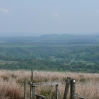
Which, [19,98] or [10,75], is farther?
[10,75]

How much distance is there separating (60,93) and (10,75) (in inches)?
206

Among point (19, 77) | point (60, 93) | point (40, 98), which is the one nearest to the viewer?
point (40, 98)

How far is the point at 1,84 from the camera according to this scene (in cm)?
955

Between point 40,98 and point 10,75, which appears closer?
point 40,98

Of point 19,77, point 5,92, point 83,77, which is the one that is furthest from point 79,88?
point 83,77

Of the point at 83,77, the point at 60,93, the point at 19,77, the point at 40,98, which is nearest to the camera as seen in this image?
the point at 40,98

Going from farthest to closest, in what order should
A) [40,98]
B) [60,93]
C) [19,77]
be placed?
[19,77] < [60,93] < [40,98]

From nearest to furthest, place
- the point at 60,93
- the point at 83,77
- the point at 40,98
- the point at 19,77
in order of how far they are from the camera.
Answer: the point at 40,98 → the point at 60,93 → the point at 19,77 → the point at 83,77

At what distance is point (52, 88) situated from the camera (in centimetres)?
977

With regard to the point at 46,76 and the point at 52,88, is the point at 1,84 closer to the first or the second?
the point at 52,88

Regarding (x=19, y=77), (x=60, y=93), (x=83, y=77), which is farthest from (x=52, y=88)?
(x=83, y=77)

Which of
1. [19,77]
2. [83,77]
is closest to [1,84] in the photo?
[19,77]

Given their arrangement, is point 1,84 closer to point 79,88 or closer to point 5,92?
point 5,92

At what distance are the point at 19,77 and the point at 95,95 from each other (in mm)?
4954
